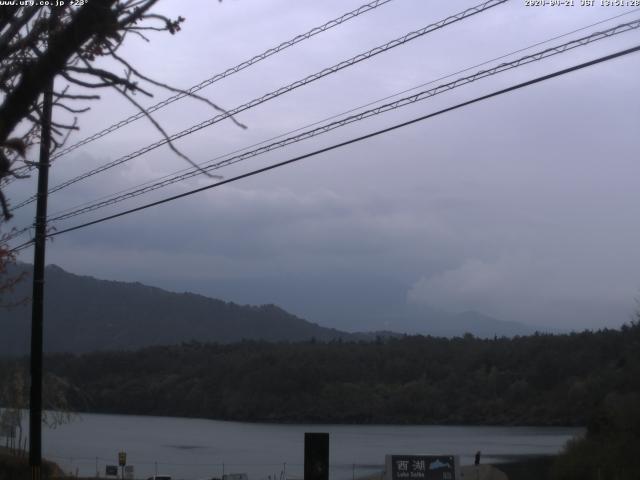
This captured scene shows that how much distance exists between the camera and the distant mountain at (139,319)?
126812 mm

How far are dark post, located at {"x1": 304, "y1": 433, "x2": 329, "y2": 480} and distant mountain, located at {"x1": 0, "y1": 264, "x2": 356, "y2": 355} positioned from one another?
342 ft

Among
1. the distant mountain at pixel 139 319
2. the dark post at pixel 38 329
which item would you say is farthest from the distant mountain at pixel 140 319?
the dark post at pixel 38 329

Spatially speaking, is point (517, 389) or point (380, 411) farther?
point (380, 411)

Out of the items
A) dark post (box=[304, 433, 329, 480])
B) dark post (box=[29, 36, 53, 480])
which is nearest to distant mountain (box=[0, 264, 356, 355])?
dark post (box=[29, 36, 53, 480])

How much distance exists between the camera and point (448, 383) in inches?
3371

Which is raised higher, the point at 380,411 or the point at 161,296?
the point at 161,296

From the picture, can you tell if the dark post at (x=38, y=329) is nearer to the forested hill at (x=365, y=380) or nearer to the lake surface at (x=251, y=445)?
the lake surface at (x=251, y=445)

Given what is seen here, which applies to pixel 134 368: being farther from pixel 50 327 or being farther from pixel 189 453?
pixel 50 327

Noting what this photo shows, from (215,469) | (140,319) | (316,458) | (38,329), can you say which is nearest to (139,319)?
(140,319)

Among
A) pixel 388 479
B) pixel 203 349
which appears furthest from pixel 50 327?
pixel 388 479

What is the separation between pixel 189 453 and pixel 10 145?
2169 inches

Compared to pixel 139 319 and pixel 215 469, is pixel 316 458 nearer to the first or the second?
pixel 215 469

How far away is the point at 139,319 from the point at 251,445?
101 meters

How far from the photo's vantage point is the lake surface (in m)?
48.0
